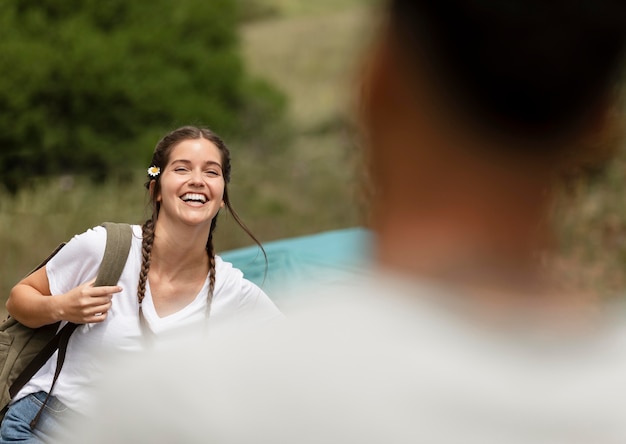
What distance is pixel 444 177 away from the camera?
689mm

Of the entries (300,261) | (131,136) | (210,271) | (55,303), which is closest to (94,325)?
(55,303)

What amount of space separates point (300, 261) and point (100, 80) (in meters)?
4.73

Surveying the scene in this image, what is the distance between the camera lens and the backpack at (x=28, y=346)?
2.13 meters

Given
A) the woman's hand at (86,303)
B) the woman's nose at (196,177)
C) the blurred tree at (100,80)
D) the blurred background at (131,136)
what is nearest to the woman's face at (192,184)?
the woman's nose at (196,177)

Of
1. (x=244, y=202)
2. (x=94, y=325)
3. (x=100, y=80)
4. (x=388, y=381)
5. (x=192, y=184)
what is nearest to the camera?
(x=388, y=381)

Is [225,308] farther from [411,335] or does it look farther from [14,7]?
[14,7]

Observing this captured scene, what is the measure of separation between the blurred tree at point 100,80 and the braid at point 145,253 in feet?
19.8

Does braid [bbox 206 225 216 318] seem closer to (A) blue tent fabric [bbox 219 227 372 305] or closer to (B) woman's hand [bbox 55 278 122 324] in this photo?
(B) woman's hand [bbox 55 278 122 324]

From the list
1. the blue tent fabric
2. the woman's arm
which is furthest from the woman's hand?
the blue tent fabric

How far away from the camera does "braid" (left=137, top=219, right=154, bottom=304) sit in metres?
2.13

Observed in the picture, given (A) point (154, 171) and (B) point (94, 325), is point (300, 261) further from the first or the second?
(B) point (94, 325)

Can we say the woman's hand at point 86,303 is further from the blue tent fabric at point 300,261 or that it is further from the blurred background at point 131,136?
the blurred background at point 131,136

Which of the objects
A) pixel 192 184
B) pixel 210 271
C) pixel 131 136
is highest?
pixel 131 136

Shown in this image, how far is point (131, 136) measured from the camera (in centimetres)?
892
